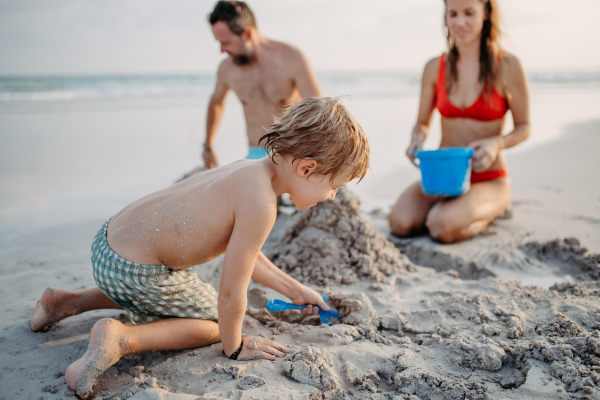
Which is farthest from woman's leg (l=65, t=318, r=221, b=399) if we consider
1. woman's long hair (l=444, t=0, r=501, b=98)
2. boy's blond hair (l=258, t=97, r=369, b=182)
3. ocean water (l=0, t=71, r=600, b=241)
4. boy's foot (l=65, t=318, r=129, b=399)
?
woman's long hair (l=444, t=0, r=501, b=98)

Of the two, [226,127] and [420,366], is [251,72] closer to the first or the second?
[420,366]

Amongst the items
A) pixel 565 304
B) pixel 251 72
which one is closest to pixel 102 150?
pixel 251 72

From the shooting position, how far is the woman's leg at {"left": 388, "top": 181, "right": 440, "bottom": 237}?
3.29m

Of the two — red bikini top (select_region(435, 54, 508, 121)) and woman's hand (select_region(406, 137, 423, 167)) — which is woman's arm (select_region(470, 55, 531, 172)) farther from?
woman's hand (select_region(406, 137, 423, 167))

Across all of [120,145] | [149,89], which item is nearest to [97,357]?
[120,145]

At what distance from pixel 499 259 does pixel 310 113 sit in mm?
1934

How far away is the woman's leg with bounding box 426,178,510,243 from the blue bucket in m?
0.16

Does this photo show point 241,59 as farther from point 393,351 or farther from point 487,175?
point 393,351

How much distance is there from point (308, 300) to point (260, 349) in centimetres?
41

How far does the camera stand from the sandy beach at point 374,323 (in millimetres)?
1524

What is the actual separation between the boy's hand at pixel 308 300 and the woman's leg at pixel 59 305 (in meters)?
0.91

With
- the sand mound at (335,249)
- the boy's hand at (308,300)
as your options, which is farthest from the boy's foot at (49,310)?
the sand mound at (335,249)

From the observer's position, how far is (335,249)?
8.39 feet

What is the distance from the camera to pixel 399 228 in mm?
3314
